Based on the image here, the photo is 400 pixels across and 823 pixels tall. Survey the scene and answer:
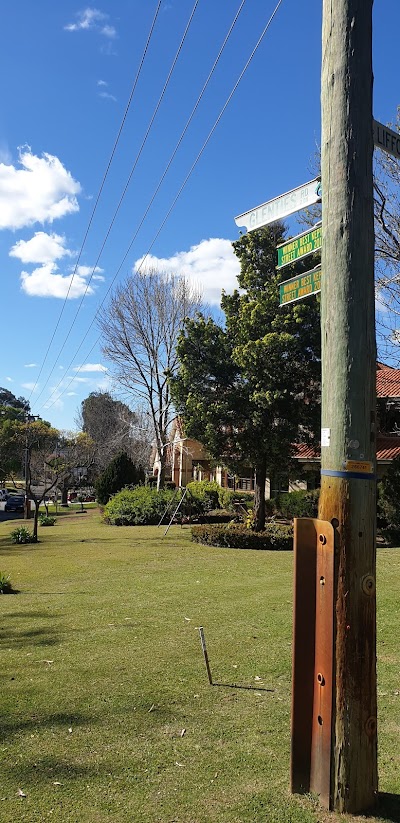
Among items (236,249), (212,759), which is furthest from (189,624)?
(236,249)

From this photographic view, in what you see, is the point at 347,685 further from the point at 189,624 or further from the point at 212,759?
the point at 189,624

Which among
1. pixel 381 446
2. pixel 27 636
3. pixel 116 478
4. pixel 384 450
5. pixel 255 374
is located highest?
pixel 255 374

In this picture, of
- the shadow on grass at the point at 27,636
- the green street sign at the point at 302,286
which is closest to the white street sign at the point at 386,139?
the green street sign at the point at 302,286

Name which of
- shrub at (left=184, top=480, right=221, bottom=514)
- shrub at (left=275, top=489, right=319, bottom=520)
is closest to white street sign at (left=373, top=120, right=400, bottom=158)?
shrub at (left=275, top=489, right=319, bottom=520)

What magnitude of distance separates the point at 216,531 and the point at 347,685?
51.9 feet

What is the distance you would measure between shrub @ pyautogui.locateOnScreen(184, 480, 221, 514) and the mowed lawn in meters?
16.6

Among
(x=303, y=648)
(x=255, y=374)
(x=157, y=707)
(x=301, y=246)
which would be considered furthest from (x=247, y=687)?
(x=255, y=374)

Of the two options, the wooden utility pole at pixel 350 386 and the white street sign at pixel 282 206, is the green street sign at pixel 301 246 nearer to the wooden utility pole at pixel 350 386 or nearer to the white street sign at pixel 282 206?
the white street sign at pixel 282 206

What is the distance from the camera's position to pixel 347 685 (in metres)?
3.15

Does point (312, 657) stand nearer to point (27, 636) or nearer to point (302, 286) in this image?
point (302, 286)

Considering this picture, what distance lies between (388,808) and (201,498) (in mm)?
25671

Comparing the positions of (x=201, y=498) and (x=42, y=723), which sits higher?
(x=201, y=498)

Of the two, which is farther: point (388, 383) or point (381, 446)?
point (388, 383)

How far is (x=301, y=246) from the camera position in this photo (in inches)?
164
